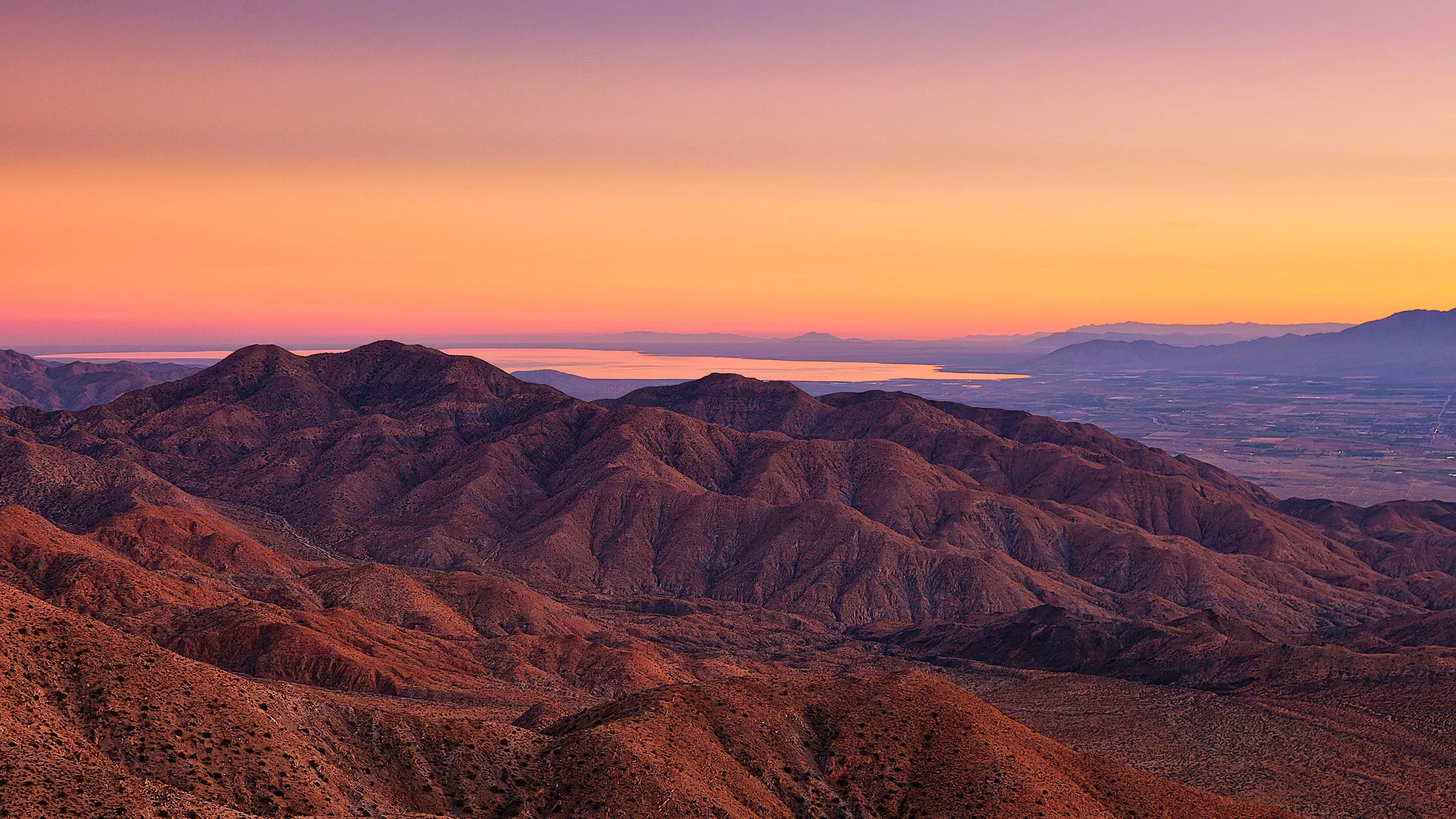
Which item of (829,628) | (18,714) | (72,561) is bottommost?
(829,628)

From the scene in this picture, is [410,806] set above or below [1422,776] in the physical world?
above

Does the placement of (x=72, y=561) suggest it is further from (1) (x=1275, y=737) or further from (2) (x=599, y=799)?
(1) (x=1275, y=737)

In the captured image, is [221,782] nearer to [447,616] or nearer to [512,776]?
[512,776]

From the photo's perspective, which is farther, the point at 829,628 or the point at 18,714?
the point at 829,628

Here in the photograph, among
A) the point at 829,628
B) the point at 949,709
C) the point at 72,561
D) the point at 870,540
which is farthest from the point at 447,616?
the point at 949,709

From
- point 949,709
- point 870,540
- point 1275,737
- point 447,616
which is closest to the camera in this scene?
point 949,709

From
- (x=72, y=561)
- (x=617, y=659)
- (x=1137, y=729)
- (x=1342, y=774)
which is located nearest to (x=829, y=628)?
(x=617, y=659)

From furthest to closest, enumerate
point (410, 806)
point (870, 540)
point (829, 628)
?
point (870, 540) → point (829, 628) → point (410, 806)

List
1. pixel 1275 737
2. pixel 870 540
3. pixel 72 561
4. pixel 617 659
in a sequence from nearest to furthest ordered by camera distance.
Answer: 1. pixel 1275 737
2. pixel 72 561
3. pixel 617 659
4. pixel 870 540

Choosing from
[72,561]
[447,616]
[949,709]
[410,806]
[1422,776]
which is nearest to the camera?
[410,806]
